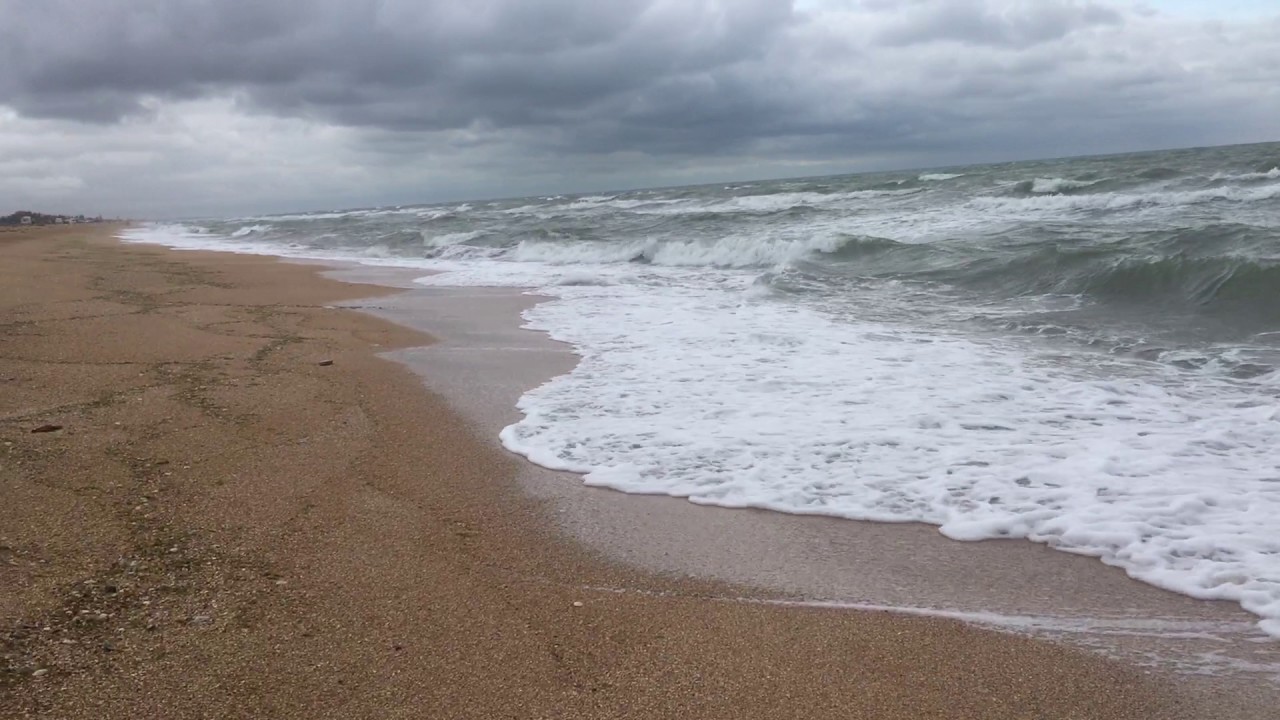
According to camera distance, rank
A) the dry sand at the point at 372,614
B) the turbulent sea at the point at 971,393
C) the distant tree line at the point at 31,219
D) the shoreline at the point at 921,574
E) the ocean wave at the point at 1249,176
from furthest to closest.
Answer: the distant tree line at the point at 31,219 < the ocean wave at the point at 1249,176 < the turbulent sea at the point at 971,393 < the shoreline at the point at 921,574 < the dry sand at the point at 372,614

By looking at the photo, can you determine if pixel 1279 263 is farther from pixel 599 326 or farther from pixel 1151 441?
pixel 599 326

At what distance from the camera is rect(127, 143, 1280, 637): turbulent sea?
3.46 metres

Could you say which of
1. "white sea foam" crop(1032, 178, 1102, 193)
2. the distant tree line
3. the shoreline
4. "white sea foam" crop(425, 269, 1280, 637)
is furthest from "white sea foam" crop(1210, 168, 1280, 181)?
the distant tree line

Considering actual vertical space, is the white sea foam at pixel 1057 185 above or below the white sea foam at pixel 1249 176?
above

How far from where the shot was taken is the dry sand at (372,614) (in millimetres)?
2158

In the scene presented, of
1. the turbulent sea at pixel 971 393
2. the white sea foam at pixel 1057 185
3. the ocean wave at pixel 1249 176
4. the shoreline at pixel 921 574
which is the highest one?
the white sea foam at pixel 1057 185

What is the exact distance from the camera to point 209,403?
4820 mm

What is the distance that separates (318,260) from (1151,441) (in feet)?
57.5

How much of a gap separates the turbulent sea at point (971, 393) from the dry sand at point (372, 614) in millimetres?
802

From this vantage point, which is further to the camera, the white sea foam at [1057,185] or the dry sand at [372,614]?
the white sea foam at [1057,185]

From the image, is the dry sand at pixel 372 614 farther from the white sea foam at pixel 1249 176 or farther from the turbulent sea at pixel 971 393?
the white sea foam at pixel 1249 176

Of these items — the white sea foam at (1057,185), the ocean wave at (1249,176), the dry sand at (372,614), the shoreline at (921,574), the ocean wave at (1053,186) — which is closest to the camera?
the dry sand at (372,614)

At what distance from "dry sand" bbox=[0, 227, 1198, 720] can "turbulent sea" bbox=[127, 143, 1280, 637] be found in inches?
31.6

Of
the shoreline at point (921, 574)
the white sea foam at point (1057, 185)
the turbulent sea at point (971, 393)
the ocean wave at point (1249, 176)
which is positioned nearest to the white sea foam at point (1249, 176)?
the ocean wave at point (1249, 176)
